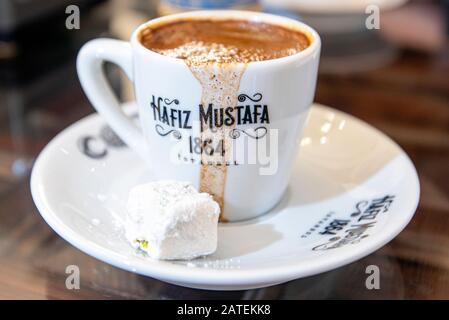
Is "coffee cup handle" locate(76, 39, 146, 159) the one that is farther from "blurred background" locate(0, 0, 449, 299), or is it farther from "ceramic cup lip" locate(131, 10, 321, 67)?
"blurred background" locate(0, 0, 449, 299)

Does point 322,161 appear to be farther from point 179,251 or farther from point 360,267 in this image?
point 179,251

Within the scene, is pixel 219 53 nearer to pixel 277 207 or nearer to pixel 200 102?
pixel 200 102

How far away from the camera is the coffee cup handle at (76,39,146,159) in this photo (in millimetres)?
750

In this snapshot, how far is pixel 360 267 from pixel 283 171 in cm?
16

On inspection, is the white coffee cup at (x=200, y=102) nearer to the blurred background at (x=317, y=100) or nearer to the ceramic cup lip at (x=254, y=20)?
the ceramic cup lip at (x=254, y=20)

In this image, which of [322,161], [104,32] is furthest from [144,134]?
[104,32]

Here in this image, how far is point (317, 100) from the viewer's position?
116cm

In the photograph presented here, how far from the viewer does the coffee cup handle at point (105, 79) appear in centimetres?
75

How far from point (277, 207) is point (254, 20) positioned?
26 cm

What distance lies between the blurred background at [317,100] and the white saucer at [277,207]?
7 centimetres

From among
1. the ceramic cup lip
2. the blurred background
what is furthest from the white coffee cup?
the blurred background

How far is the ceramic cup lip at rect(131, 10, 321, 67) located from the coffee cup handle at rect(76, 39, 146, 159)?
36mm

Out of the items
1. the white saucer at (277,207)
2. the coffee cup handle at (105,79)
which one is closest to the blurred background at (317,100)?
the white saucer at (277,207)

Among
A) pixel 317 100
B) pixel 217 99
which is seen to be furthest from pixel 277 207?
pixel 317 100
